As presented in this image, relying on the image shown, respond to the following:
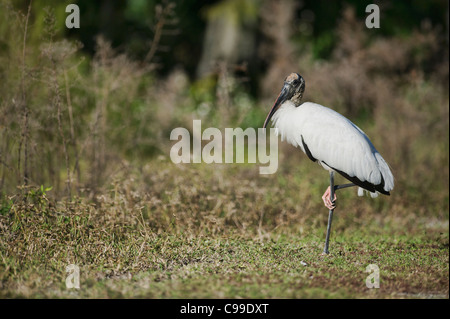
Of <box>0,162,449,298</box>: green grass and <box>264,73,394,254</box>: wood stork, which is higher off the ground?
<box>264,73,394,254</box>: wood stork

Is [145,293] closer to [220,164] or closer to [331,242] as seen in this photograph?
[331,242]

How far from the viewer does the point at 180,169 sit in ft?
24.9

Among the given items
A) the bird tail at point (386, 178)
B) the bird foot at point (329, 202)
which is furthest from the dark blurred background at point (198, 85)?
the bird tail at point (386, 178)

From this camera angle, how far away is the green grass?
4656mm

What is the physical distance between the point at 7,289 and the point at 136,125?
5779 millimetres

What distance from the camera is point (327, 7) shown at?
1877 cm

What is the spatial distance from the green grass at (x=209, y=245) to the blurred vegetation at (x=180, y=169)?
3 centimetres

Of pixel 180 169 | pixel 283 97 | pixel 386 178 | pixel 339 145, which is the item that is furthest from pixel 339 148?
pixel 180 169

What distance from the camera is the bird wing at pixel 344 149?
19.1 ft

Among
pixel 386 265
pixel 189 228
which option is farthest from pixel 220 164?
pixel 386 265

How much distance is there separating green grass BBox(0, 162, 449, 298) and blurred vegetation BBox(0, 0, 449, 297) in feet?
0.09

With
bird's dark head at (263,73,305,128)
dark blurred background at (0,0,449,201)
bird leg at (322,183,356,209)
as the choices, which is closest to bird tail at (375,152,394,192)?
bird leg at (322,183,356,209)

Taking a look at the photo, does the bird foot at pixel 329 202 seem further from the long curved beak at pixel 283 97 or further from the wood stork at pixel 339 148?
the long curved beak at pixel 283 97

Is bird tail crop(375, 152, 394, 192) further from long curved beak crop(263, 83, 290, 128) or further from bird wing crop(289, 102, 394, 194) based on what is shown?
long curved beak crop(263, 83, 290, 128)
